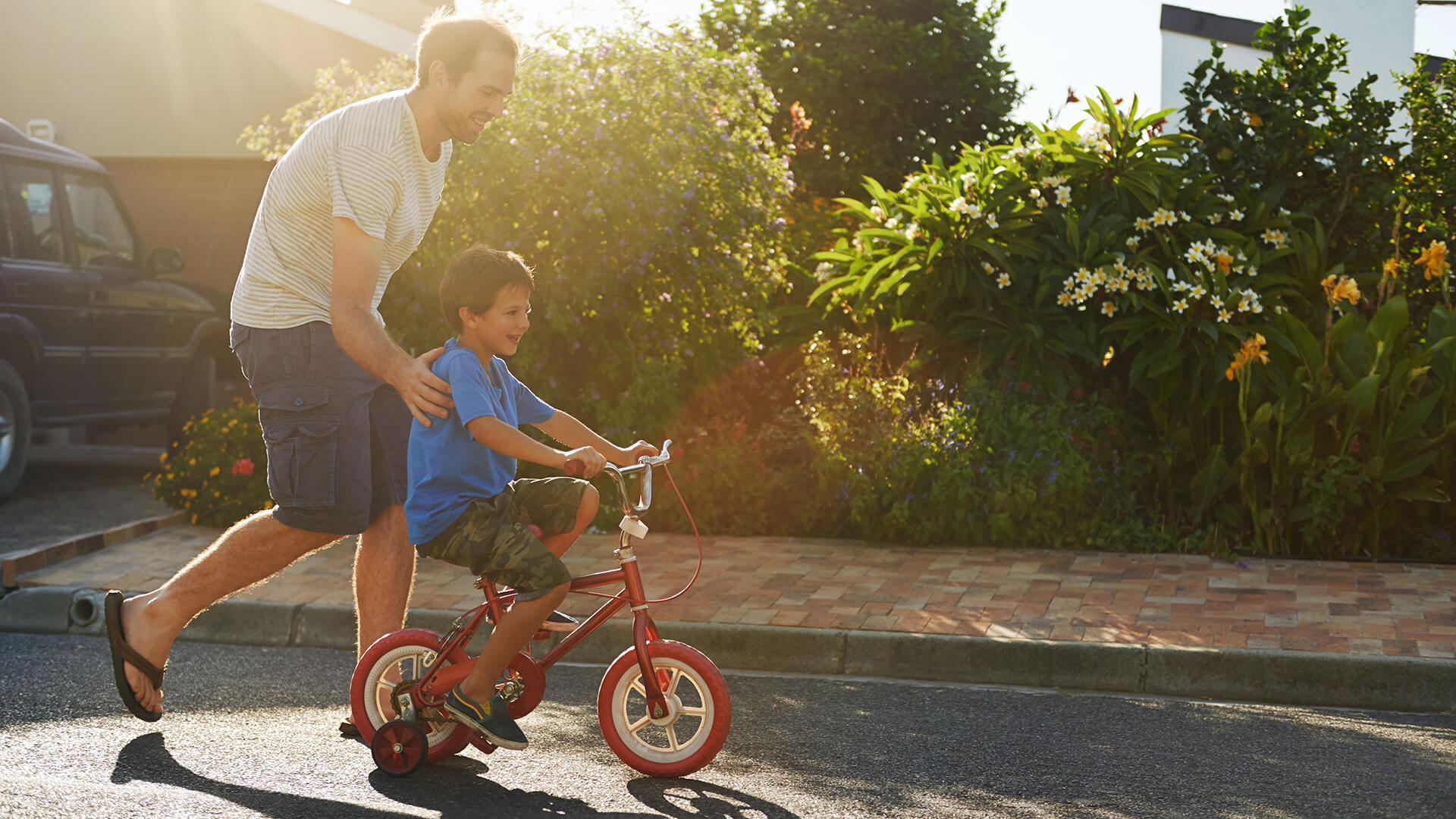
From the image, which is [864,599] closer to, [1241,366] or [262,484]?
[1241,366]

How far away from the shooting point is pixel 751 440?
7.88 m

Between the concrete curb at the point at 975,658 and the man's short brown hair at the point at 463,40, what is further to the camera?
the concrete curb at the point at 975,658

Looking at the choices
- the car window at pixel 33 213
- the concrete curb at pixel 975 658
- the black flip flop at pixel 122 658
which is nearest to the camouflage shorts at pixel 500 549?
the black flip flop at pixel 122 658

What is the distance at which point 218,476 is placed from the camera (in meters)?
7.77

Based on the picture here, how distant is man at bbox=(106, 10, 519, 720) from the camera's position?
373 cm

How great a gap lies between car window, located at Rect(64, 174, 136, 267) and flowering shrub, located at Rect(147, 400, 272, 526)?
191 centimetres

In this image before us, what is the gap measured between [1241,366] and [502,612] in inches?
171

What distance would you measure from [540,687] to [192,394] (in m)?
7.21

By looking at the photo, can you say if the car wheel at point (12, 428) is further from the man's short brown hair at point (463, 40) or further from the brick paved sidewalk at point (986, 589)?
the man's short brown hair at point (463, 40)

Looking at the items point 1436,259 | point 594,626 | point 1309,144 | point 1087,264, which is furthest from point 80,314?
point 1436,259

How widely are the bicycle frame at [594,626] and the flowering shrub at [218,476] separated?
4.08m

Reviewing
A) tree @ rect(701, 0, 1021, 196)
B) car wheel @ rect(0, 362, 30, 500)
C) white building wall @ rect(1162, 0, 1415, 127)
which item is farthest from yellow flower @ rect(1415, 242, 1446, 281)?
white building wall @ rect(1162, 0, 1415, 127)

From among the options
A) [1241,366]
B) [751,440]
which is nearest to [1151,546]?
[1241,366]

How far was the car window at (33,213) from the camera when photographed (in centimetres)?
863
